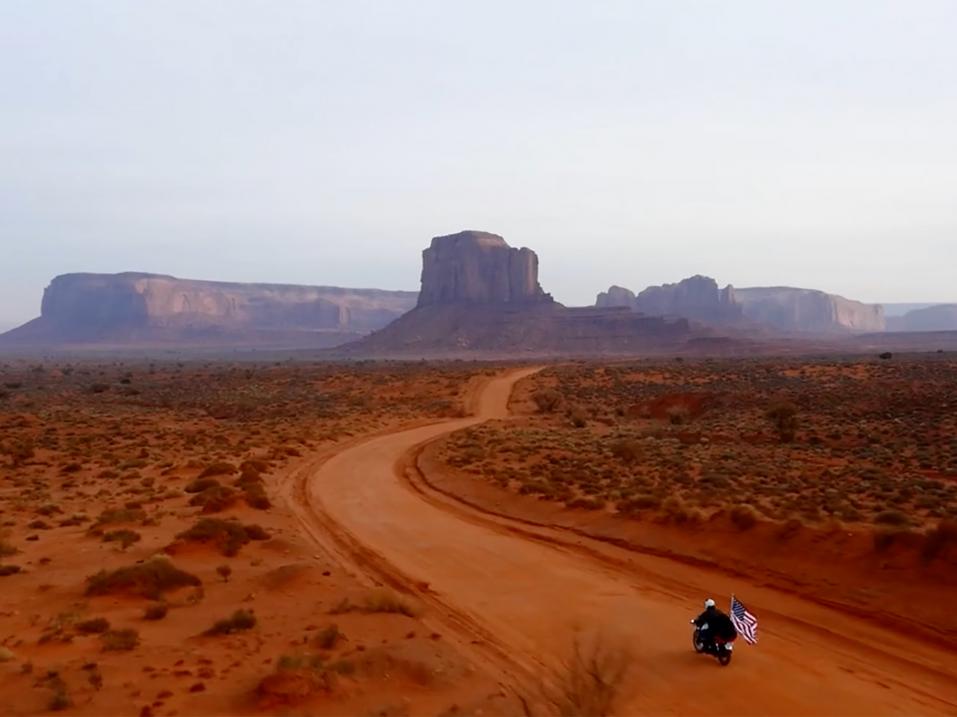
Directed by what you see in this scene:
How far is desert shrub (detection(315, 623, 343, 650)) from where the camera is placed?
10102mm

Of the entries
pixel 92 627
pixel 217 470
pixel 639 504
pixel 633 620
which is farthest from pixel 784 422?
pixel 92 627

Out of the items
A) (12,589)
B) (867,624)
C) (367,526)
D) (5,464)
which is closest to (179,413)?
(5,464)

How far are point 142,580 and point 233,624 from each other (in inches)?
Answer: 108

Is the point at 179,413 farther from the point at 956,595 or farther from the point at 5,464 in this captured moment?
the point at 956,595

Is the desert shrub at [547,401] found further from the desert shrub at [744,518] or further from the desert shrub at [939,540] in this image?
the desert shrub at [939,540]

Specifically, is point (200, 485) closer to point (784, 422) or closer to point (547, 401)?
point (784, 422)

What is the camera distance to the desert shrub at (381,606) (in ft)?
38.1

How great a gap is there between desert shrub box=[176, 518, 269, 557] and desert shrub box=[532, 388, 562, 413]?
110ft

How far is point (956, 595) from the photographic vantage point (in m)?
11.5

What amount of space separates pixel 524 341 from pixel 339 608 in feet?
432

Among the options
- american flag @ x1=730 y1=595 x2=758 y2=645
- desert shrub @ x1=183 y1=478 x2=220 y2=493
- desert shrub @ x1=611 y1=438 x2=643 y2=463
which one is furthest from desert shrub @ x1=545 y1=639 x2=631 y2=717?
desert shrub @ x1=611 y1=438 x2=643 y2=463

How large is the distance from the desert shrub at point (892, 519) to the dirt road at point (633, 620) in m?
3.64

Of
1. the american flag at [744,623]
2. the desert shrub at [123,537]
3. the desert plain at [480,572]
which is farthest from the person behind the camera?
the desert shrub at [123,537]

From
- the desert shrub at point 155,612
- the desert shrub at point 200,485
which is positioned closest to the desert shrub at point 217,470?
the desert shrub at point 200,485
